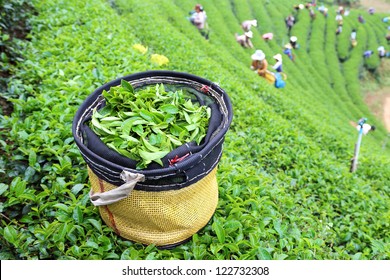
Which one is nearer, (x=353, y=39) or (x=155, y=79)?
(x=155, y=79)

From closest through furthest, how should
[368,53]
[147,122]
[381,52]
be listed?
1. [147,122]
2. [368,53]
3. [381,52]

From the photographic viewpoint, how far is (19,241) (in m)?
2.30

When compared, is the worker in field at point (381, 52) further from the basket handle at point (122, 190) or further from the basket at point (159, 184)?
the basket handle at point (122, 190)

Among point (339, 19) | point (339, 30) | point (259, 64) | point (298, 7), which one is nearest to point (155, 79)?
point (259, 64)

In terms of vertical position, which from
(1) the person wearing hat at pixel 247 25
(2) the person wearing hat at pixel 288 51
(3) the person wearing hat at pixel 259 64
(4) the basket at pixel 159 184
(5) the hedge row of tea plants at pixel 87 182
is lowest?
(2) the person wearing hat at pixel 288 51

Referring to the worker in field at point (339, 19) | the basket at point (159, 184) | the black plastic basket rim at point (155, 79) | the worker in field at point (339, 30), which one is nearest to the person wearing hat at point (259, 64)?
the black plastic basket rim at point (155, 79)

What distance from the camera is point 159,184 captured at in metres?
2.05

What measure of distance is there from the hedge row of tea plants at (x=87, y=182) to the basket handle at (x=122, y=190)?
1.20 ft

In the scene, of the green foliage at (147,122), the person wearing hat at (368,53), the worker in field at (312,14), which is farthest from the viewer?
the worker in field at (312,14)

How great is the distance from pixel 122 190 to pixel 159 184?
199mm

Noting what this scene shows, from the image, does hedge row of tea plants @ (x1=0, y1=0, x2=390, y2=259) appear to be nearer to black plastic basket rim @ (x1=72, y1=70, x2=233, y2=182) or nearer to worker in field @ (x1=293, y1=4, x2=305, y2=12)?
black plastic basket rim @ (x1=72, y1=70, x2=233, y2=182)

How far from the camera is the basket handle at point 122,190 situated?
1932 millimetres

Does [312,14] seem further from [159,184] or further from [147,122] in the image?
[159,184]

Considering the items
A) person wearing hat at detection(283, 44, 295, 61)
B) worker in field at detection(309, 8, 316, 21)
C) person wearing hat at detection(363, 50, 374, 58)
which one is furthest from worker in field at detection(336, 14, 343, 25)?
person wearing hat at detection(283, 44, 295, 61)
